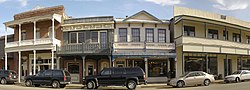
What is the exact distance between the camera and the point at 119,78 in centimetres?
2322

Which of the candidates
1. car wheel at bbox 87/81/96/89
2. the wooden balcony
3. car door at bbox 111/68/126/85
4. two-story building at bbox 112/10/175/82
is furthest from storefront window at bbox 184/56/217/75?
car wheel at bbox 87/81/96/89

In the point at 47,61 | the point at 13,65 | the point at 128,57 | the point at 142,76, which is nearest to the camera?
the point at 142,76

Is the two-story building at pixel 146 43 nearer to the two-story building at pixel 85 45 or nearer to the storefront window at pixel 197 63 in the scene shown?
the two-story building at pixel 85 45

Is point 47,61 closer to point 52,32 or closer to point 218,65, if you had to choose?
point 52,32

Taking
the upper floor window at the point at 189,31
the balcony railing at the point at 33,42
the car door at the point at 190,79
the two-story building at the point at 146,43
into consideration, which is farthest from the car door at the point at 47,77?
the upper floor window at the point at 189,31

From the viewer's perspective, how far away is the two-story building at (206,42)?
2998 centimetres

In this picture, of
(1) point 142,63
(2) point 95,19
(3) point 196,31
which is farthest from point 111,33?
(3) point 196,31

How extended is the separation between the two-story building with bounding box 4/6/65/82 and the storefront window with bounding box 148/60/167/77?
10.3 meters

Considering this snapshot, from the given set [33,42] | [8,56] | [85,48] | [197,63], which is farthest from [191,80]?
[8,56]

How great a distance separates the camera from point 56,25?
32750 mm

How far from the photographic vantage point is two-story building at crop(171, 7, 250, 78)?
30.0 meters

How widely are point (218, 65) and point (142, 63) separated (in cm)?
1020

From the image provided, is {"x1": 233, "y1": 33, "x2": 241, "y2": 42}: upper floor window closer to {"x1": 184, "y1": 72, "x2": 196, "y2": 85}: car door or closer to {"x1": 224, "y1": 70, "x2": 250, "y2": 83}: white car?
{"x1": 224, "y1": 70, "x2": 250, "y2": 83}: white car

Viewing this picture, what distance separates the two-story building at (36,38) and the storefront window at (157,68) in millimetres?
10281
